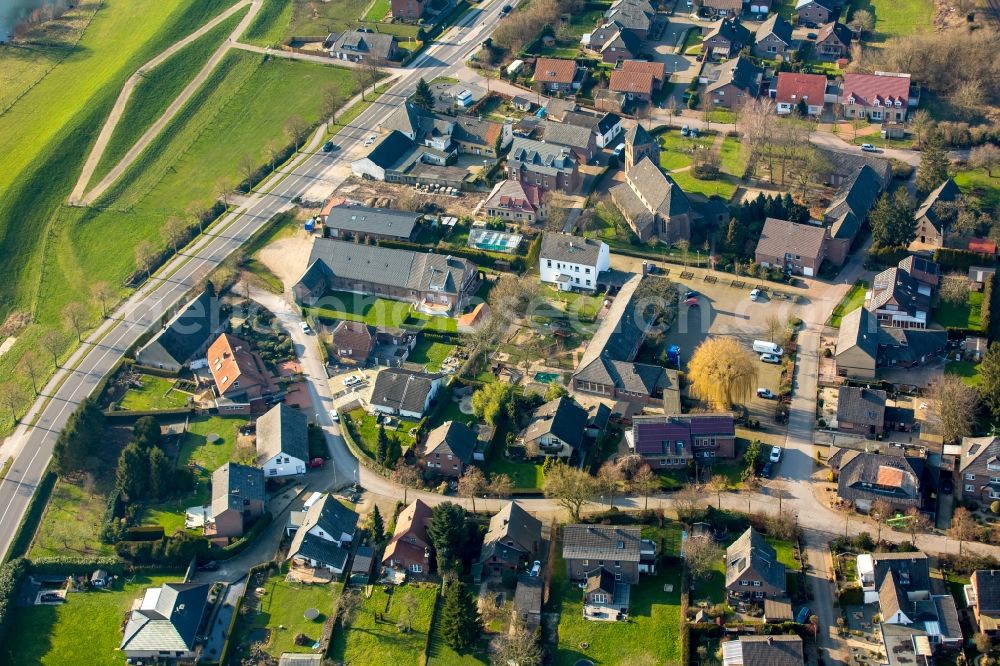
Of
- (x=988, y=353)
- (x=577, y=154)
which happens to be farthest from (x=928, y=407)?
(x=577, y=154)

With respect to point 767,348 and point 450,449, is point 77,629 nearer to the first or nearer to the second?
point 450,449

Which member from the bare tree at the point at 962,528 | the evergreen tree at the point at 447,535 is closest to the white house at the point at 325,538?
the evergreen tree at the point at 447,535

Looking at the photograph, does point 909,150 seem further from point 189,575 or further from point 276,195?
point 189,575

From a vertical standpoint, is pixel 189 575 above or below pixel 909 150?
above

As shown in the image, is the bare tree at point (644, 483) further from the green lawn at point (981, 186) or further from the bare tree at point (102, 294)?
the bare tree at point (102, 294)

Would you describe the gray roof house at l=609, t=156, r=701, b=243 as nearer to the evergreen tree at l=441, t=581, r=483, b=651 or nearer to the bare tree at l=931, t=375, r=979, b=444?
the bare tree at l=931, t=375, r=979, b=444

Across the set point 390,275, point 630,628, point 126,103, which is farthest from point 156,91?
point 630,628
